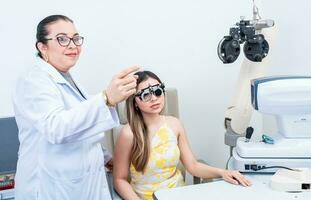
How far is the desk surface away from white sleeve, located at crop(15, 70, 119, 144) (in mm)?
319

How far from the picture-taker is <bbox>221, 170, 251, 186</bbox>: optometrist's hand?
50.6 inches

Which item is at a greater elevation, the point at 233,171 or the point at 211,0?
the point at 211,0

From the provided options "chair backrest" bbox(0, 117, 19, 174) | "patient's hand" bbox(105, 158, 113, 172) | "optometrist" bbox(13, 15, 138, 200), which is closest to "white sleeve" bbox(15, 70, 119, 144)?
A: "optometrist" bbox(13, 15, 138, 200)

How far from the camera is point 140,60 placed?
7.09ft

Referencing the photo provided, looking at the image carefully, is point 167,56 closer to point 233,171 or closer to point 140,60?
point 140,60

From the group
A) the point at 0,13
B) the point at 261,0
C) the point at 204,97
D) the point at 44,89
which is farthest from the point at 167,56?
the point at 44,89

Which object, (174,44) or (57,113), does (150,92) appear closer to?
(57,113)

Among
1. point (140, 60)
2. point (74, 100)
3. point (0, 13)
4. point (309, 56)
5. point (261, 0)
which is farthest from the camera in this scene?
point (261, 0)

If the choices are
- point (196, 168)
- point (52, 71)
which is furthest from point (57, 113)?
point (196, 168)

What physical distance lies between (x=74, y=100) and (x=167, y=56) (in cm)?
103

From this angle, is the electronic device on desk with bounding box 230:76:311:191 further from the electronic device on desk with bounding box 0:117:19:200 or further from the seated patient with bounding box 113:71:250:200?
the electronic device on desk with bounding box 0:117:19:200

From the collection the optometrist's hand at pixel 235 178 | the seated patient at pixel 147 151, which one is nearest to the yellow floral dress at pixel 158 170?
the seated patient at pixel 147 151

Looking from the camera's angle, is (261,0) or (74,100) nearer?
(74,100)

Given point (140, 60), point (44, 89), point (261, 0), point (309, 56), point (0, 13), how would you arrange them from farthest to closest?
1. point (261, 0)
2. point (140, 60)
3. point (309, 56)
4. point (0, 13)
5. point (44, 89)
